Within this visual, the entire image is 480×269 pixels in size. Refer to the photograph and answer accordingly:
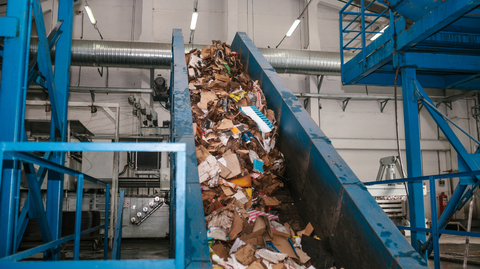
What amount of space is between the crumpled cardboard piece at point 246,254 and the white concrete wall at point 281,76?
10617 millimetres

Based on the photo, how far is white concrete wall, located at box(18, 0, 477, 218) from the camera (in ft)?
42.8

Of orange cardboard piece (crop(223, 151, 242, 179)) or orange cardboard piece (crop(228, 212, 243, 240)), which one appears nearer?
orange cardboard piece (crop(228, 212, 243, 240))

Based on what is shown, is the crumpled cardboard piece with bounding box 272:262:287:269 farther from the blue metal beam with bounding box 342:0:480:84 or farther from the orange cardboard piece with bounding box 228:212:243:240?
the blue metal beam with bounding box 342:0:480:84

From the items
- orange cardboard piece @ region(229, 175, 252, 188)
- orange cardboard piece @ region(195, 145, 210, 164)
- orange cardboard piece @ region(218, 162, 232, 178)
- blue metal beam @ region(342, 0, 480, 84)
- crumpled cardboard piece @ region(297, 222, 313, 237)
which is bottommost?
crumpled cardboard piece @ region(297, 222, 313, 237)

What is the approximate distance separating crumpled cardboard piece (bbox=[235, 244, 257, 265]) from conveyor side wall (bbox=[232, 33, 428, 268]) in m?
0.90

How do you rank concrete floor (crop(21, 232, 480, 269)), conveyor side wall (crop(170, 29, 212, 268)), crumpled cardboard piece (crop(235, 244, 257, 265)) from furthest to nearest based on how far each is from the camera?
1. concrete floor (crop(21, 232, 480, 269))
2. crumpled cardboard piece (crop(235, 244, 257, 265))
3. conveyor side wall (crop(170, 29, 212, 268))

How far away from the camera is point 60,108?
13.4 feet

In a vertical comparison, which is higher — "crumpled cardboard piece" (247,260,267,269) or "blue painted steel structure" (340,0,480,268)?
"blue painted steel structure" (340,0,480,268)

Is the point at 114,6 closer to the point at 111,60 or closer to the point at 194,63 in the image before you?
the point at 111,60

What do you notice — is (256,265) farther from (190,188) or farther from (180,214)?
(180,214)

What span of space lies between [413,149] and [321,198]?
194 centimetres

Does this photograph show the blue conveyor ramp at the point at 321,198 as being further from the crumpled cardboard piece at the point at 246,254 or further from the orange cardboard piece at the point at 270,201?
the crumpled cardboard piece at the point at 246,254

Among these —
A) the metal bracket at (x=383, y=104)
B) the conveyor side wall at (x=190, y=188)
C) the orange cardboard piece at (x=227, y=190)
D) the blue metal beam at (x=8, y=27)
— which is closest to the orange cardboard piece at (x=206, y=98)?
the conveyor side wall at (x=190, y=188)

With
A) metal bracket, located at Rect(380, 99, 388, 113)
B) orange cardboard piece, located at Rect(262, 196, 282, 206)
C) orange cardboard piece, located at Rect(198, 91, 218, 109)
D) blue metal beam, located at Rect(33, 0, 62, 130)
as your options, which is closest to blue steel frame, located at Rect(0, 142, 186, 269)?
blue metal beam, located at Rect(33, 0, 62, 130)
